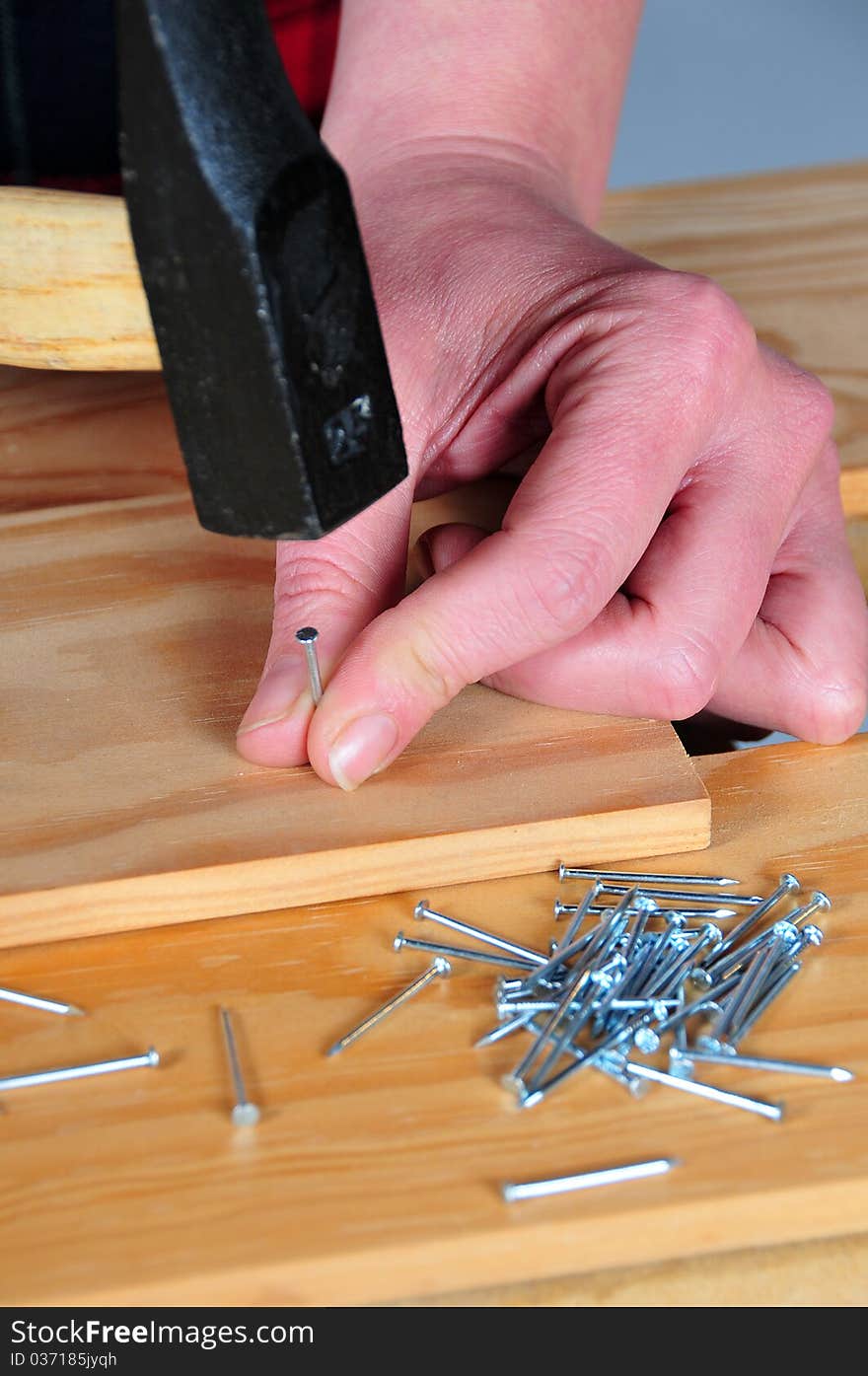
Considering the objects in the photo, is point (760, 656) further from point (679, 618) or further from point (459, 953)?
point (459, 953)

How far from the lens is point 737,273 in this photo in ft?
5.49

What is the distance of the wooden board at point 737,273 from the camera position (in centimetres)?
113

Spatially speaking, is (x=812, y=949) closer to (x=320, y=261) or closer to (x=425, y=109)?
(x=320, y=261)

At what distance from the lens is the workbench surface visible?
72cm

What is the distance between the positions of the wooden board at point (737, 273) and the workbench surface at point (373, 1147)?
53 cm

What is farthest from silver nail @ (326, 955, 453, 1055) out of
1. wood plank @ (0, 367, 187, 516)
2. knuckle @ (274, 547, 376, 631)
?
wood plank @ (0, 367, 187, 516)

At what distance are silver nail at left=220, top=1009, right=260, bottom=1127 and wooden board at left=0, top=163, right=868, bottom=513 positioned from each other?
1.96ft

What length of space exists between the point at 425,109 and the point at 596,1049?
3.51 ft

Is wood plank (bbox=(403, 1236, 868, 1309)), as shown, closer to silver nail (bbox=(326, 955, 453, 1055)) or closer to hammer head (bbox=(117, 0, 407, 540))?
silver nail (bbox=(326, 955, 453, 1055))

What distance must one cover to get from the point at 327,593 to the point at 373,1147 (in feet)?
1.58

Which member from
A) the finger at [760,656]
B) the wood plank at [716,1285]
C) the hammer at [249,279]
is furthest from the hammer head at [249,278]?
the wood plank at [716,1285]

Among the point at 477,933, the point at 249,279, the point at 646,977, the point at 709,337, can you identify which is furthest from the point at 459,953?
the point at 709,337

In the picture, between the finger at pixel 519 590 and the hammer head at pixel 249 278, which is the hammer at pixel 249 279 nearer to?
the hammer head at pixel 249 278

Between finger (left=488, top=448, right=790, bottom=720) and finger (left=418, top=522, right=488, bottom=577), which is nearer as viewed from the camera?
finger (left=488, top=448, right=790, bottom=720)
